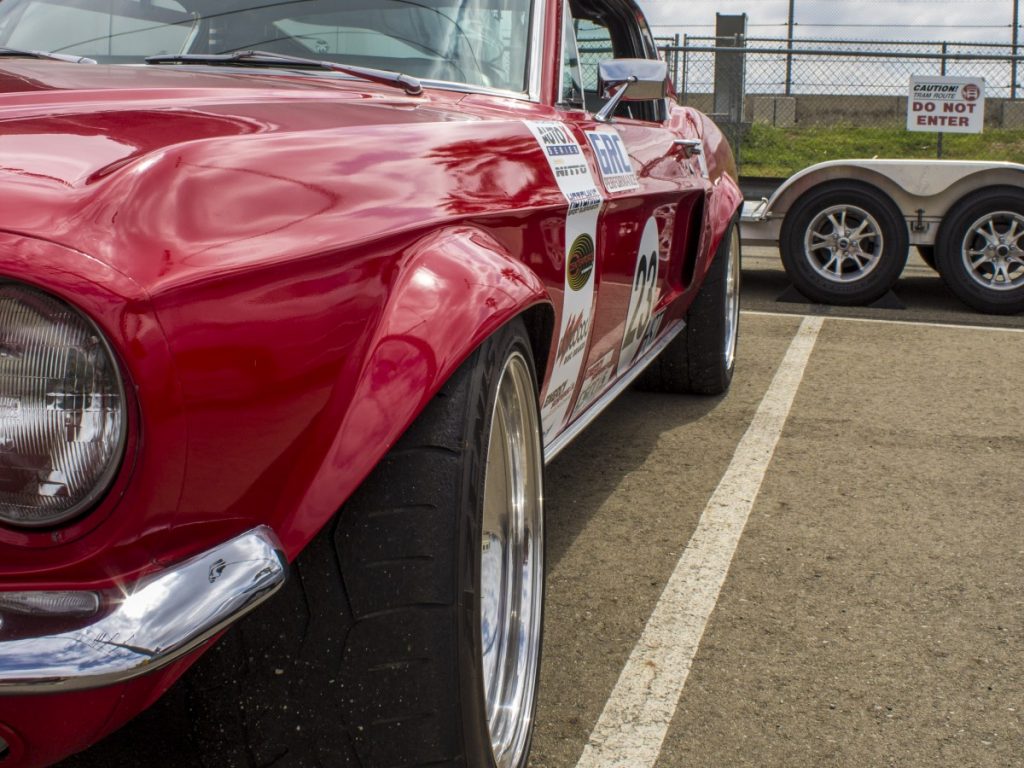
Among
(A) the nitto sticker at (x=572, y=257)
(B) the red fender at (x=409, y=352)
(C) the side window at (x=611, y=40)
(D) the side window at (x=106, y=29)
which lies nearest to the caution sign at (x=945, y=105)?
(C) the side window at (x=611, y=40)

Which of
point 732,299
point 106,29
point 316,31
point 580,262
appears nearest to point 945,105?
point 732,299

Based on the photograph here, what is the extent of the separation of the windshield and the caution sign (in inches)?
360

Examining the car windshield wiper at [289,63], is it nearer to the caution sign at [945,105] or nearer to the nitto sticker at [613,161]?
the nitto sticker at [613,161]

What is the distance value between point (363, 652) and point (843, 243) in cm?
622

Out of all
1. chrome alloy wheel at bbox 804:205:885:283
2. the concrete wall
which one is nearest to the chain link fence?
the concrete wall

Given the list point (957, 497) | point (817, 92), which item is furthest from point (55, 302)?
point (817, 92)

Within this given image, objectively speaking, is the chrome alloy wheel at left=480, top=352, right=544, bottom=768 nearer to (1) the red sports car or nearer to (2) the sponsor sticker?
(1) the red sports car

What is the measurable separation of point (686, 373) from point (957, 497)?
1376mm

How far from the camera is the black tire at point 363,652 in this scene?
1.49 m

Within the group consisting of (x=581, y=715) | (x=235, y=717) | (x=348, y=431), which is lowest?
(x=581, y=715)

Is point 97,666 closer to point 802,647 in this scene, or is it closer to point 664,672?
point 664,672

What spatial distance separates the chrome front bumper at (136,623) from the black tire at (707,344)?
3.41 metres

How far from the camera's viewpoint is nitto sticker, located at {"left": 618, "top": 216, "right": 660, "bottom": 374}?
3100mm

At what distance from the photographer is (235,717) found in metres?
1.51
